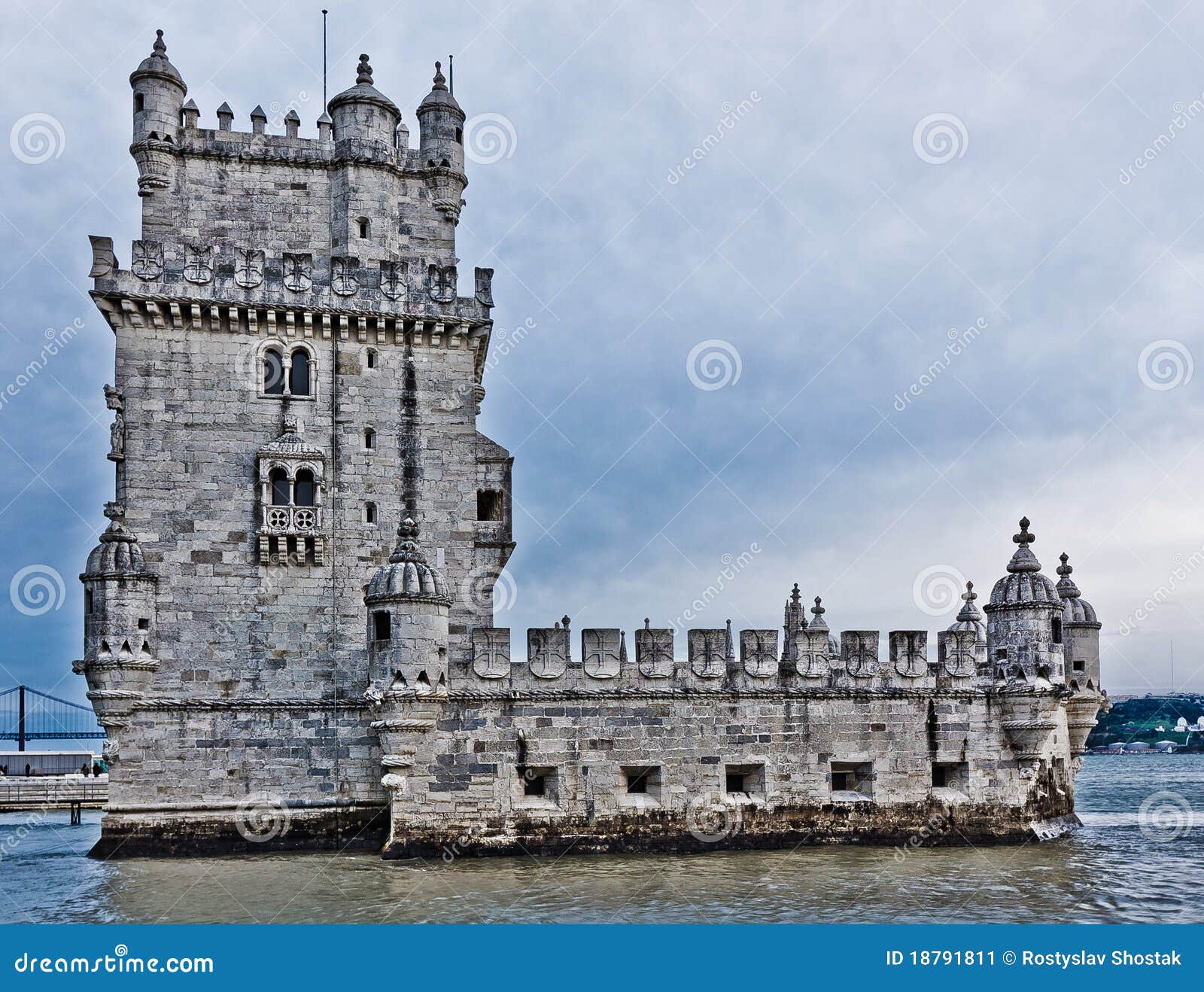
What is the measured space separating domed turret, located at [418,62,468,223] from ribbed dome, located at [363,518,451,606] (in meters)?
9.25

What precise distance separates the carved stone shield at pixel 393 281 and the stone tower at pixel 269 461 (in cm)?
4

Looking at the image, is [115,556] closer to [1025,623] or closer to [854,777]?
[854,777]

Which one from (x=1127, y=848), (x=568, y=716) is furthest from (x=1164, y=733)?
(x=568, y=716)

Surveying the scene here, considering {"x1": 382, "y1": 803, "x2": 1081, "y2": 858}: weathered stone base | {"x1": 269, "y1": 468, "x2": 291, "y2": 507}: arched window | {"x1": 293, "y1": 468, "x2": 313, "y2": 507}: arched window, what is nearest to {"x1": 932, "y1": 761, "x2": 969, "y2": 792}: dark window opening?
{"x1": 382, "y1": 803, "x2": 1081, "y2": 858}: weathered stone base

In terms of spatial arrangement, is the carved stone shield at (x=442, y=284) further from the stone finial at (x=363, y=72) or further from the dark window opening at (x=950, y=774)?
the dark window opening at (x=950, y=774)

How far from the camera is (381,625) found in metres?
21.8

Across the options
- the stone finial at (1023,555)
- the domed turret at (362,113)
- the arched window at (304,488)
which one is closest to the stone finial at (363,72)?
the domed turret at (362,113)

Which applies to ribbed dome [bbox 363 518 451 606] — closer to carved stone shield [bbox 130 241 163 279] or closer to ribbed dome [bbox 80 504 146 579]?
ribbed dome [bbox 80 504 146 579]

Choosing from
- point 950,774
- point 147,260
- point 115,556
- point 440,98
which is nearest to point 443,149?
point 440,98

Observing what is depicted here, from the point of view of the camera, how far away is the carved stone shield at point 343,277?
25.1 m

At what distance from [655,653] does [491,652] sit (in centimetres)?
339

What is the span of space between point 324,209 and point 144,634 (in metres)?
10.8

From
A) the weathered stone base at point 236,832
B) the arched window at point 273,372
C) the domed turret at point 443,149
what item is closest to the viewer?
the weathered stone base at point 236,832

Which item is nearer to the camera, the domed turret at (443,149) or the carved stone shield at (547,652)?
the carved stone shield at (547,652)
